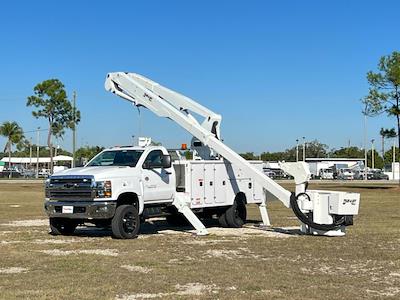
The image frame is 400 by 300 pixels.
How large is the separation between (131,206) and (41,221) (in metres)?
5.90

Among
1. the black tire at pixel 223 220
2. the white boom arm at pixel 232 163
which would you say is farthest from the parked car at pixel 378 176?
the black tire at pixel 223 220

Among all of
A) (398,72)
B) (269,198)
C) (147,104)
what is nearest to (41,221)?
(147,104)

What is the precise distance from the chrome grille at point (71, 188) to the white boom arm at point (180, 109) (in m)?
3.86

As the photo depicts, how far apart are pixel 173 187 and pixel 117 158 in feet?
5.16

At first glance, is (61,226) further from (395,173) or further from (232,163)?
(395,173)

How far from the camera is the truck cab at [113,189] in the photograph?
13.8 metres

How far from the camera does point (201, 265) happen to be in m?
10.4

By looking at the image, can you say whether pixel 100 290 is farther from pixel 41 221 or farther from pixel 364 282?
pixel 41 221

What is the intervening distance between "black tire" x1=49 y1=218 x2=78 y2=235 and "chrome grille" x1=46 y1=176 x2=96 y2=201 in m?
0.89

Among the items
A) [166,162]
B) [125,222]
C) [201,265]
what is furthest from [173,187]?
[201,265]

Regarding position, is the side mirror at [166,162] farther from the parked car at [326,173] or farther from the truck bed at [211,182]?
the parked car at [326,173]

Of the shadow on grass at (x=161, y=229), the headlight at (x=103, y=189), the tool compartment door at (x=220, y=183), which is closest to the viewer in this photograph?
the headlight at (x=103, y=189)

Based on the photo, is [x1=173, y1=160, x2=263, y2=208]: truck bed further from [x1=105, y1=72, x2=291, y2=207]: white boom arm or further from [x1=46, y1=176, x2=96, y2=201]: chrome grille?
[x1=46, y1=176, x2=96, y2=201]: chrome grille

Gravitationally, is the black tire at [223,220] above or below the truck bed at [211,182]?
below
